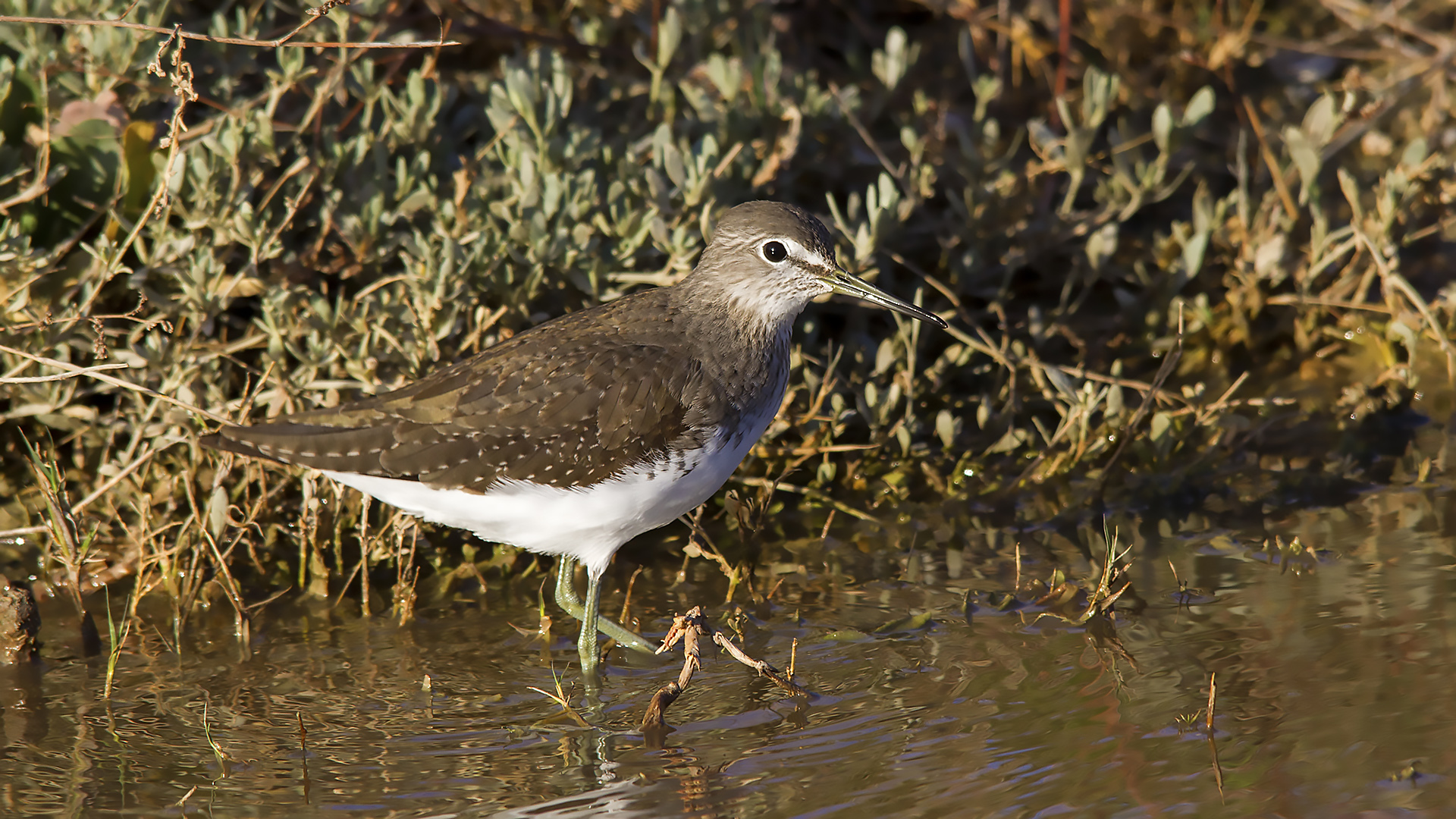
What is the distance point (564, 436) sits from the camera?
4812 millimetres

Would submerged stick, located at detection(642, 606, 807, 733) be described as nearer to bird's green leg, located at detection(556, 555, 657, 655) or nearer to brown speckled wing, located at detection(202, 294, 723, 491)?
bird's green leg, located at detection(556, 555, 657, 655)

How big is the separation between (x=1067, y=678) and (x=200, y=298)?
148 inches

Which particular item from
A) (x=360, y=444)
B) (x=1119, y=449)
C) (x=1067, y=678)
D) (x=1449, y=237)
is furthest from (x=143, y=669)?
(x=1449, y=237)

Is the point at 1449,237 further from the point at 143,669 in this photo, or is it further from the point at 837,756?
the point at 143,669

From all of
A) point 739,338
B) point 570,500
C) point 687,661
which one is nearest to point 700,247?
point 739,338

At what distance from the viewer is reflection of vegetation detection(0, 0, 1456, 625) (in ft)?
18.7

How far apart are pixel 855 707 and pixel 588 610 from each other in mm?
1071

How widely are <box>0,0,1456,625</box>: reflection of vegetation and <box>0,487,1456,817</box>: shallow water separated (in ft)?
1.59

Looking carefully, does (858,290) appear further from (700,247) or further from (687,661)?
(687,661)

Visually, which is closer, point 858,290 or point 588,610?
point 588,610

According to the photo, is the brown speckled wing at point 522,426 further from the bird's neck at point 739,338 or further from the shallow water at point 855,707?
the shallow water at point 855,707

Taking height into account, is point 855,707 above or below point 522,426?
below

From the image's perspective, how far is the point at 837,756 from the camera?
13.9ft

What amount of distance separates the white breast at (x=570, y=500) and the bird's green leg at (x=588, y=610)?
28 cm
